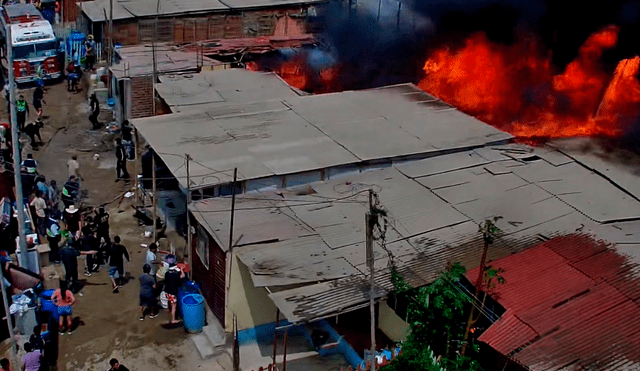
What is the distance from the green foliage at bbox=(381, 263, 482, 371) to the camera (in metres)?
11.2

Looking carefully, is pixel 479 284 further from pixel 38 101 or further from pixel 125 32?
pixel 125 32

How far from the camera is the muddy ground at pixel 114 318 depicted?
535 inches

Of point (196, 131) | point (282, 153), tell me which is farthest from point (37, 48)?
point (282, 153)

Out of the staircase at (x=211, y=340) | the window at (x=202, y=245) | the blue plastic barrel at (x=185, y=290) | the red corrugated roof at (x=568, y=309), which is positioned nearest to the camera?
the red corrugated roof at (x=568, y=309)

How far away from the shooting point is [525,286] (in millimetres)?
12203

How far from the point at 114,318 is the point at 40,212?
3866mm

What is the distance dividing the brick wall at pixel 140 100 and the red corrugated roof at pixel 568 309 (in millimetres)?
12373

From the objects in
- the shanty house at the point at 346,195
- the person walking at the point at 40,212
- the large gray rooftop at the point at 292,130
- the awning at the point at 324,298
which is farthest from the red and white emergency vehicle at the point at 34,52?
the awning at the point at 324,298

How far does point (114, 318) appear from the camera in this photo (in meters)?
14.8

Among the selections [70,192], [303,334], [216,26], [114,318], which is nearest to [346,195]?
[303,334]

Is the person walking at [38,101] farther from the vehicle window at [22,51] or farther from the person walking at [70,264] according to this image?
the person walking at [70,264]

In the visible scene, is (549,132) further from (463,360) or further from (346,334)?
(463,360)

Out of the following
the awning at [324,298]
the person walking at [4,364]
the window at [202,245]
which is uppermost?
the awning at [324,298]

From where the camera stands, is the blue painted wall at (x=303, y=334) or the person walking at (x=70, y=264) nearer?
the blue painted wall at (x=303, y=334)
